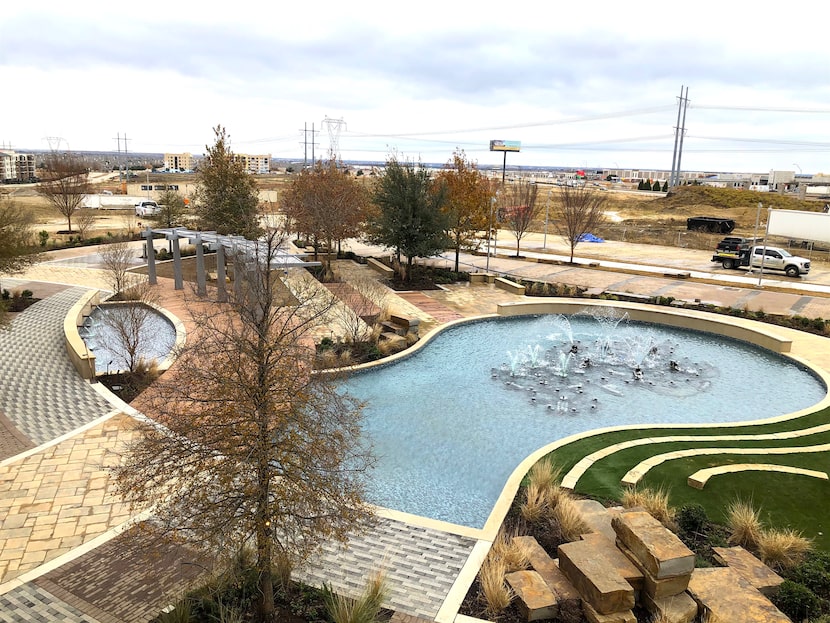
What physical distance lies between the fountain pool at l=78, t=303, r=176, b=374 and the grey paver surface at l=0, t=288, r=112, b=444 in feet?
2.78

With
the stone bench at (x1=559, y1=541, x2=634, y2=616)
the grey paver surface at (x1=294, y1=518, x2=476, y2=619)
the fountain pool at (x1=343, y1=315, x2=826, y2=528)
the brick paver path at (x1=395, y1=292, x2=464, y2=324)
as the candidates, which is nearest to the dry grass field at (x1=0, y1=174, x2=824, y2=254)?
the brick paver path at (x1=395, y1=292, x2=464, y2=324)

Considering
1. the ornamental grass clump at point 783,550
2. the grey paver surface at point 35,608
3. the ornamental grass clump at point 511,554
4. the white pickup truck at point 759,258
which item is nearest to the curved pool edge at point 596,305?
the ornamental grass clump at point 511,554

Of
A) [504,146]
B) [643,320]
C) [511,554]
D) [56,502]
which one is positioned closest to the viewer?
[511,554]

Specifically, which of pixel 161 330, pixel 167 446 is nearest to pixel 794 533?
pixel 167 446

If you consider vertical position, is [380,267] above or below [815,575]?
above

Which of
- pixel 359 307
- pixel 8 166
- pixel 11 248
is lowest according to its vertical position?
pixel 359 307

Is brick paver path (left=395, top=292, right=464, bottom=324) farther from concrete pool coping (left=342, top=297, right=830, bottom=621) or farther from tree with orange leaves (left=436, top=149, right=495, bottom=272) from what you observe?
tree with orange leaves (left=436, top=149, right=495, bottom=272)

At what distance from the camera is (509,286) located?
1072 inches

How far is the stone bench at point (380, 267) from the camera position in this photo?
30.3 meters

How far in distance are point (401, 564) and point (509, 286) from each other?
65.6 feet

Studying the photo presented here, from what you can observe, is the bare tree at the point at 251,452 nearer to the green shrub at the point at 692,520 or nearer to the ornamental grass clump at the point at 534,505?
the ornamental grass clump at the point at 534,505

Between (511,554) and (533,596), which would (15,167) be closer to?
(511,554)

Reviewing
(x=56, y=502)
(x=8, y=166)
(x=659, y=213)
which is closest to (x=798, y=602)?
(x=56, y=502)

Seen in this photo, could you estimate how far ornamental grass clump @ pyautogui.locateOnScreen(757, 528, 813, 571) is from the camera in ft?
27.1
